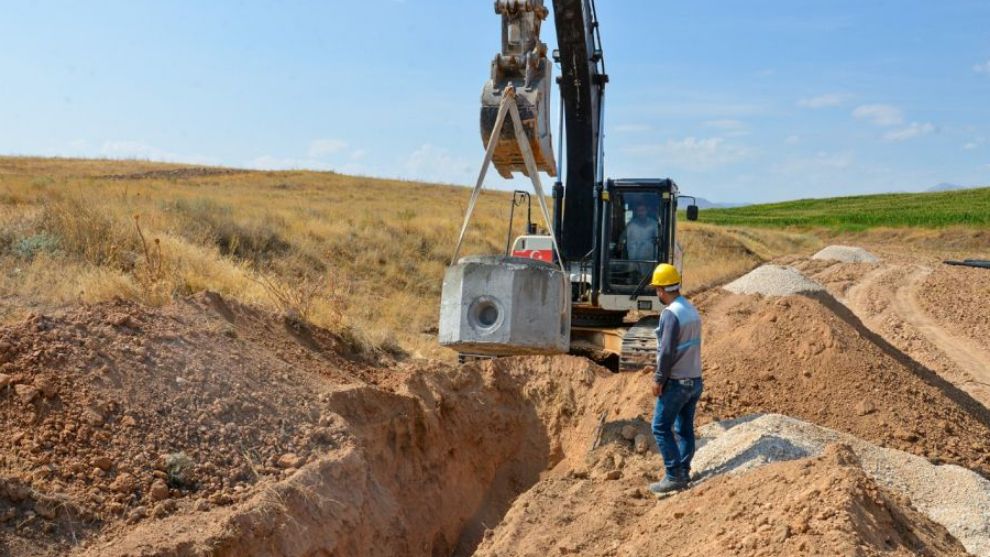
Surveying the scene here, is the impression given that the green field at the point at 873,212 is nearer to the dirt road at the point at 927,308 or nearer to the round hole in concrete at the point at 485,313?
the dirt road at the point at 927,308

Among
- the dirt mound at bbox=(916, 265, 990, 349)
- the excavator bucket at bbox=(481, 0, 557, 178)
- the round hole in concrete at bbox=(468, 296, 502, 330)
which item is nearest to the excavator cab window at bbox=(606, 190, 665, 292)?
the excavator bucket at bbox=(481, 0, 557, 178)

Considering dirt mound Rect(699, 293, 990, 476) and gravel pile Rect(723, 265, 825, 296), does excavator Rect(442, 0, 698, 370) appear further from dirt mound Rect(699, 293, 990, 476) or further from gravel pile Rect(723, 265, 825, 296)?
gravel pile Rect(723, 265, 825, 296)

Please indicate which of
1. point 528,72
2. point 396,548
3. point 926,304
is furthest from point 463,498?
point 926,304

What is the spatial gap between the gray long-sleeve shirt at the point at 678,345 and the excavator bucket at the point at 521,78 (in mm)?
2429

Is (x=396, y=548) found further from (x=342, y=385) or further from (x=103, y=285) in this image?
(x=103, y=285)

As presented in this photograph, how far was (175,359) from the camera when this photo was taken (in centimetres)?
801

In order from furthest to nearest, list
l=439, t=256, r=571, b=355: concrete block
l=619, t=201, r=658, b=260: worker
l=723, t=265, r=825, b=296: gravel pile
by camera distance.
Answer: l=723, t=265, r=825, b=296: gravel pile, l=619, t=201, r=658, b=260: worker, l=439, t=256, r=571, b=355: concrete block

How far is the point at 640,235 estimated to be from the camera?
40.0ft

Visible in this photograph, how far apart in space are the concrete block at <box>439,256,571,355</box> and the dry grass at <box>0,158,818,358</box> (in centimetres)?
432

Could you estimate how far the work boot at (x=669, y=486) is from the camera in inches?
291

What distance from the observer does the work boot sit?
7395 millimetres

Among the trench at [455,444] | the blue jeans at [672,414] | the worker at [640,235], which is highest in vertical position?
the worker at [640,235]

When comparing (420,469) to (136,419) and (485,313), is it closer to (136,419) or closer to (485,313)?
(485,313)

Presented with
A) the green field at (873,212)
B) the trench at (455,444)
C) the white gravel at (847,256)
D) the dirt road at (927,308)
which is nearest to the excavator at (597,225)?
the trench at (455,444)
